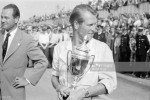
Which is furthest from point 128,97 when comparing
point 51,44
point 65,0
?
point 51,44

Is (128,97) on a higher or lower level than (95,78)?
lower

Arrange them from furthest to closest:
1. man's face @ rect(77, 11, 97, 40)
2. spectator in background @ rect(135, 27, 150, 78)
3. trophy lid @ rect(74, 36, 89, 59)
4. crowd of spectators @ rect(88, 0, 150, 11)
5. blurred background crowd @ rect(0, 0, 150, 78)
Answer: crowd of spectators @ rect(88, 0, 150, 11) < blurred background crowd @ rect(0, 0, 150, 78) < spectator in background @ rect(135, 27, 150, 78) < man's face @ rect(77, 11, 97, 40) < trophy lid @ rect(74, 36, 89, 59)

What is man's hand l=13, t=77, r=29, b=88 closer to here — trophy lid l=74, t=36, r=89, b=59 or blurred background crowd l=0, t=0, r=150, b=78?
trophy lid l=74, t=36, r=89, b=59

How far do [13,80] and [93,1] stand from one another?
→ 90.5 feet

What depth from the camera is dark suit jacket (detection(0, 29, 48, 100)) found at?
11.8 ft

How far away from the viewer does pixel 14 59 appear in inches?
143

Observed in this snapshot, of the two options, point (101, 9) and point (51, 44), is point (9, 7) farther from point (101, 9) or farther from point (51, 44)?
point (101, 9)

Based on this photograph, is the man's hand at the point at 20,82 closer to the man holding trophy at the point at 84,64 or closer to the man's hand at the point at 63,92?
the man holding trophy at the point at 84,64

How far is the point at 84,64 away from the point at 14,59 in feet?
3.67

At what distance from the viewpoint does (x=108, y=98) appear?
28.6 feet

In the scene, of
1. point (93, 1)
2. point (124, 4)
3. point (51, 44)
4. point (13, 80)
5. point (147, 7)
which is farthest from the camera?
point (93, 1)

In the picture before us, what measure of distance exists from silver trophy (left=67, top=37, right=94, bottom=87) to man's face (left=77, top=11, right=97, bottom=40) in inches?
2.3

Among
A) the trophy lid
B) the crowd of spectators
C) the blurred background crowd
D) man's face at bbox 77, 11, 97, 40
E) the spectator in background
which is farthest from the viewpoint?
the crowd of spectators

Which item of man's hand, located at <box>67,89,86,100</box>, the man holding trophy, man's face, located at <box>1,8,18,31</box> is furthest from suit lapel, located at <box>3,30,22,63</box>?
man's hand, located at <box>67,89,86,100</box>
